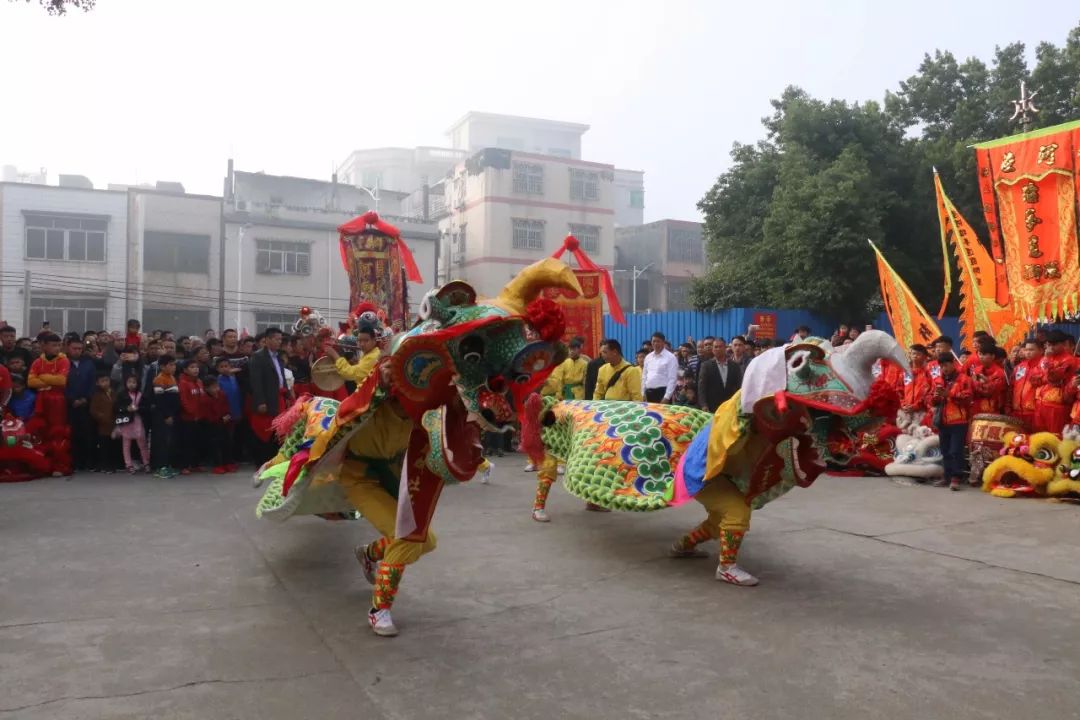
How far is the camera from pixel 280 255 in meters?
25.5

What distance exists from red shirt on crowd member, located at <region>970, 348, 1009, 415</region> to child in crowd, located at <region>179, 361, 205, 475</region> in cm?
740

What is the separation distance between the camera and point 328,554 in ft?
16.2

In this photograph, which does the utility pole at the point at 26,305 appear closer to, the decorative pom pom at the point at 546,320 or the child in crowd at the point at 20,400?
the child in crowd at the point at 20,400

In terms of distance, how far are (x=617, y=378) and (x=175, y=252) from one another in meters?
20.4

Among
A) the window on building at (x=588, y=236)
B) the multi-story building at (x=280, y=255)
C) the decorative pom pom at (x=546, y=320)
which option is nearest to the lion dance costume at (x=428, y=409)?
the decorative pom pom at (x=546, y=320)

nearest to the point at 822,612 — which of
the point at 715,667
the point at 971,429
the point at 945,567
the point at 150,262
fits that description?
the point at 715,667

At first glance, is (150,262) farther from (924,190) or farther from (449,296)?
(449,296)

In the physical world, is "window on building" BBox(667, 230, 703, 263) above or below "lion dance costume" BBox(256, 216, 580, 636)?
above

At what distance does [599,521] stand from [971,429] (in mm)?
4102

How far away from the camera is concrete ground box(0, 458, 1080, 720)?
9.51ft

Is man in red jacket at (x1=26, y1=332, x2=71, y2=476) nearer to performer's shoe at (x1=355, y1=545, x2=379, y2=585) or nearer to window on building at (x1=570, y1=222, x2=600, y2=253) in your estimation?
performer's shoe at (x1=355, y1=545, x2=379, y2=585)

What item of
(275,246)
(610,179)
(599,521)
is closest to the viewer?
(599,521)

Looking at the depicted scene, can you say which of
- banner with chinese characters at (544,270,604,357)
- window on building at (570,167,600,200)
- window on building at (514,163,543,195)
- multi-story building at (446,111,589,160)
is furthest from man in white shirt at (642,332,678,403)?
multi-story building at (446,111,589,160)

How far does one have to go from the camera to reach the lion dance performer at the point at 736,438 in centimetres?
395
